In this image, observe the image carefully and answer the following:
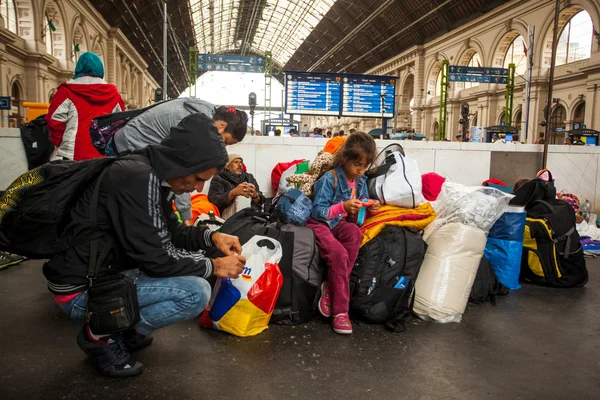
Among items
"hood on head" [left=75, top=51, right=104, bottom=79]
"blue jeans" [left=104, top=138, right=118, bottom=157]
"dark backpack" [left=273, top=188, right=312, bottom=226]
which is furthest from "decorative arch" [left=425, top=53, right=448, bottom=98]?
"blue jeans" [left=104, top=138, right=118, bottom=157]

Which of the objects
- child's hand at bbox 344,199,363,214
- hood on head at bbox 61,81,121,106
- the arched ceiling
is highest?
the arched ceiling

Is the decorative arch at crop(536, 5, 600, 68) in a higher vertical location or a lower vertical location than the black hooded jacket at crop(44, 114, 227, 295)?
higher

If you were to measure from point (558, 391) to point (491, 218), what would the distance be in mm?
1674

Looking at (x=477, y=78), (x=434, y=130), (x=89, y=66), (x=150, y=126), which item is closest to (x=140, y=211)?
(x=150, y=126)

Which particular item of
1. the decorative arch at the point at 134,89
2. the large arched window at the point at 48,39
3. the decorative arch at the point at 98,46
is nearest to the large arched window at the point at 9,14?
the large arched window at the point at 48,39

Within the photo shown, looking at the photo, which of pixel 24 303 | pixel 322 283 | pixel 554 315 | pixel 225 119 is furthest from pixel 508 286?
pixel 24 303

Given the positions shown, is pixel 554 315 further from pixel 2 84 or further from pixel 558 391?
pixel 2 84

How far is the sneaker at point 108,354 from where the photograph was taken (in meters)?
2.20

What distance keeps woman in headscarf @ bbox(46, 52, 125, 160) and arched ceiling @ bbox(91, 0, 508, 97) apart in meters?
19.0

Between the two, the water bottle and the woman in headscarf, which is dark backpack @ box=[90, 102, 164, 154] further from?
the water bottle

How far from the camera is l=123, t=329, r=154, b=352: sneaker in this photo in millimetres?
2520

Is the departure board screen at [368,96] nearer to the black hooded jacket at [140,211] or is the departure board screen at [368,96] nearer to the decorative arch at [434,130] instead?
the black hooded jacket at [140,211]

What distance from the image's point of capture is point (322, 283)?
Result: 3.27 meters

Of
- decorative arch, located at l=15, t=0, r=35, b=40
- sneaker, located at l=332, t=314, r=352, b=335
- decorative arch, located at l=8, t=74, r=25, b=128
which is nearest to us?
sneaker, located at l=332, t=314, r=352, b=335
